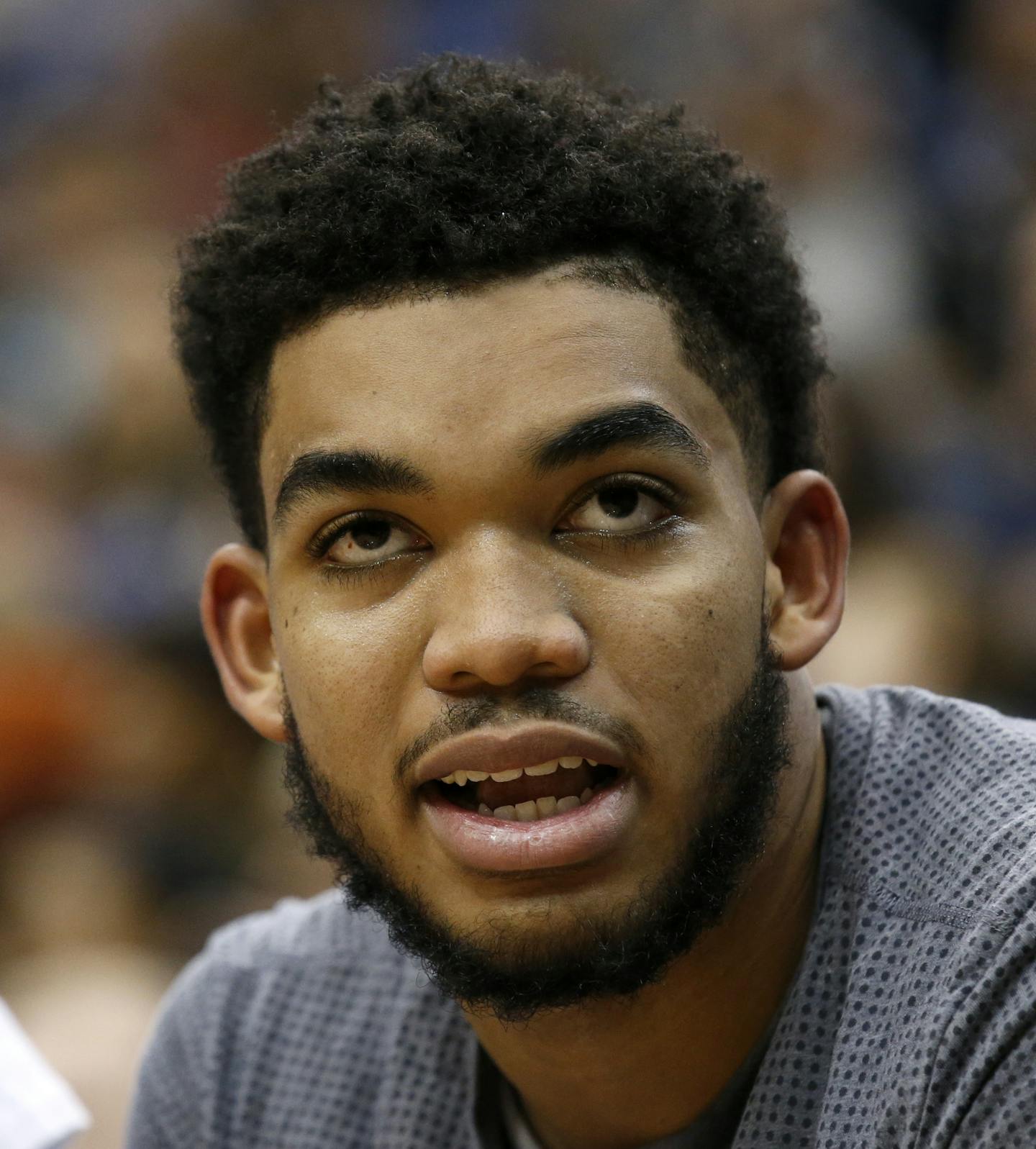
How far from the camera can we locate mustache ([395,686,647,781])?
185cm

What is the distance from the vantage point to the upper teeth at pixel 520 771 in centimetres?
188

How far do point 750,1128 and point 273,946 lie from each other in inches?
38.7

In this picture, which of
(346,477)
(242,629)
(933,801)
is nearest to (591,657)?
(346,477)

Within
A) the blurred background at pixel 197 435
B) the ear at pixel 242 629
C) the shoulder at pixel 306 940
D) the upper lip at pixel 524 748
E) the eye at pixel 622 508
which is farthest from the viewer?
the blurred background at pixel 197 435

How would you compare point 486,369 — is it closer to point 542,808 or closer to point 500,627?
point 500,627

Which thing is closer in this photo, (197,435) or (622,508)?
(622,508)

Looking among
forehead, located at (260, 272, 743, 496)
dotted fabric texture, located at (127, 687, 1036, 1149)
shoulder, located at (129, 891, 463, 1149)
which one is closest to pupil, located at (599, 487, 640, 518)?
forehead, located at (260, 272, 743, 496)

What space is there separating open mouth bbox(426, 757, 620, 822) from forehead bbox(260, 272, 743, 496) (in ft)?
1.23

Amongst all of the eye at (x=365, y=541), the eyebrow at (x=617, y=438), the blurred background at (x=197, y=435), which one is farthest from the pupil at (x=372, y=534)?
the blurred background at (x=197, y=435)

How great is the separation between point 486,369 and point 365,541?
29 centimetres

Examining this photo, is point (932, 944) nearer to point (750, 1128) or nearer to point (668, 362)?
point (750, 1128)

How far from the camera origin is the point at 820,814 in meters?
2.21

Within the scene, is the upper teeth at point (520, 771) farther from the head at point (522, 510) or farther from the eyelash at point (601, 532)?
the eyelash at point (601, 532)

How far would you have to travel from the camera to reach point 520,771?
1.88 m
